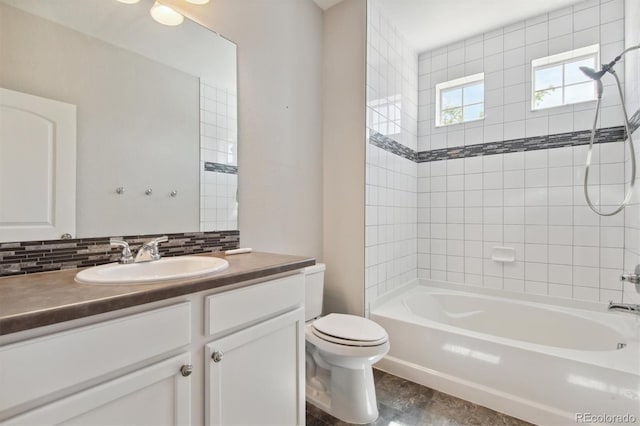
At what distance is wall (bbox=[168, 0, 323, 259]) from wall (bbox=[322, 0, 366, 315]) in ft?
0.26

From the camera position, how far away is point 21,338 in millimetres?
566

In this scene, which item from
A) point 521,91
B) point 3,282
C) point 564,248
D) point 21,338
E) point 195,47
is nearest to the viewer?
point 21,338

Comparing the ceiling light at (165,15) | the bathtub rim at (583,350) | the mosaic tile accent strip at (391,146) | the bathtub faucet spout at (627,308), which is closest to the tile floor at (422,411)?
the bathtub rim at (583,350)

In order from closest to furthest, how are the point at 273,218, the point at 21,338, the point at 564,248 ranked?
the point at 21,338 < the point at 273,218 < the point at 564,248

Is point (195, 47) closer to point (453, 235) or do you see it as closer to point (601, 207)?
point (453, 235)

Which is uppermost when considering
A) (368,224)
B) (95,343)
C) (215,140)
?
(215,140)

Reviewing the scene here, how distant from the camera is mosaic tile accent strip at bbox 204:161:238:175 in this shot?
58.1 inches

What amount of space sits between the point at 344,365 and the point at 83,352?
1.25m

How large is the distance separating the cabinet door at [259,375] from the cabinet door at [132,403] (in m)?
0.09

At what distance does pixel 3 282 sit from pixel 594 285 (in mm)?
3211

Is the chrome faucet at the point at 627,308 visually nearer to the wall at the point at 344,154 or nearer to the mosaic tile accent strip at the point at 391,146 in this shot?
the wall at the point at 344,154

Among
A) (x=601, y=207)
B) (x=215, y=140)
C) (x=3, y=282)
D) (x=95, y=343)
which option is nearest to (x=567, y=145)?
(x=601, y=207)

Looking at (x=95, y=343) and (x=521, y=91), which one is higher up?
(x=521, y=91)

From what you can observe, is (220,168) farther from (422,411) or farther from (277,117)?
(422,411)
